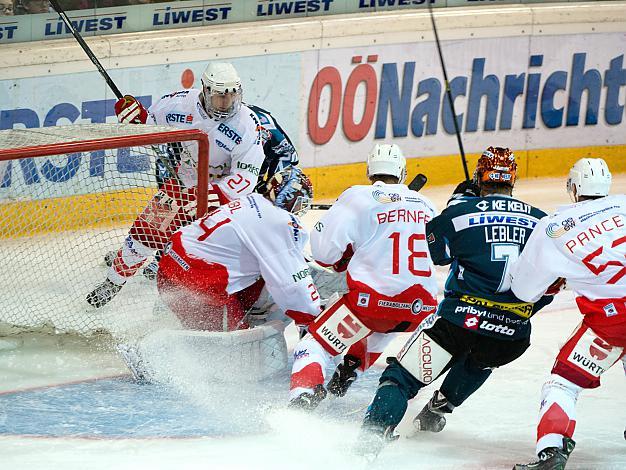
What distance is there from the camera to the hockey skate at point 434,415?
13.0ft

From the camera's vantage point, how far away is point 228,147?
5.25 m

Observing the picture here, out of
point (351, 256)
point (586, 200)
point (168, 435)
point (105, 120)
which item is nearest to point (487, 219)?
point (586, 200)

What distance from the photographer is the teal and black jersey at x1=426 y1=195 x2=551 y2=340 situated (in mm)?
3699

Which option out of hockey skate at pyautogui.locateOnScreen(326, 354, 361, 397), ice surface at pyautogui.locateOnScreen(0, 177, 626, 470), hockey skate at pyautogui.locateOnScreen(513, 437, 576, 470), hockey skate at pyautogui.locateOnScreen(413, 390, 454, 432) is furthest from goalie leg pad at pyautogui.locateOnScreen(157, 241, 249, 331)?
hockey skate at pyautogui.locateOnScreen(513, 437, 576, 470)

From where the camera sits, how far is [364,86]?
296 inches

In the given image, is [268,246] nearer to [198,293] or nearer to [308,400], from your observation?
[198,293]

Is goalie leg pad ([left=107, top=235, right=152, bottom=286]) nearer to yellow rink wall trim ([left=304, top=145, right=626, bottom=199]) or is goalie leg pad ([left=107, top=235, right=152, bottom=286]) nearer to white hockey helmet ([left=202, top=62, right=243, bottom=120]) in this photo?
white hockey helmet ([left=202, top=62, right=243, bottom=120])

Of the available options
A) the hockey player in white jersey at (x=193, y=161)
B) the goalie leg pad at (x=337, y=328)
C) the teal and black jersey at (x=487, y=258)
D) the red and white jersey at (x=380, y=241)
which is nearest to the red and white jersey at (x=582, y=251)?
the teal and black jersey at (x=487, y=258)

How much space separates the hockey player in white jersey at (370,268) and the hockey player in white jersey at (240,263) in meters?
0.21

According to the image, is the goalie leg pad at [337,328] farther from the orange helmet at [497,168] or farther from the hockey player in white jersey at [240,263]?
the orange helmet at [497,168]

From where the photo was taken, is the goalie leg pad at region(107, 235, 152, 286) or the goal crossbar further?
the goalie leg pad at region(107, 235, 152, 286)

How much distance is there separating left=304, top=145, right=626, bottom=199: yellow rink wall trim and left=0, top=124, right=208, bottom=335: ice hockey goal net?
93.1 inches

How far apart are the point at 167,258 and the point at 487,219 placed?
51.3 inches

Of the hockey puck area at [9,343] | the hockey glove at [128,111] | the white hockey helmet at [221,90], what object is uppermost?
the white hockey helmet at [221,90]
